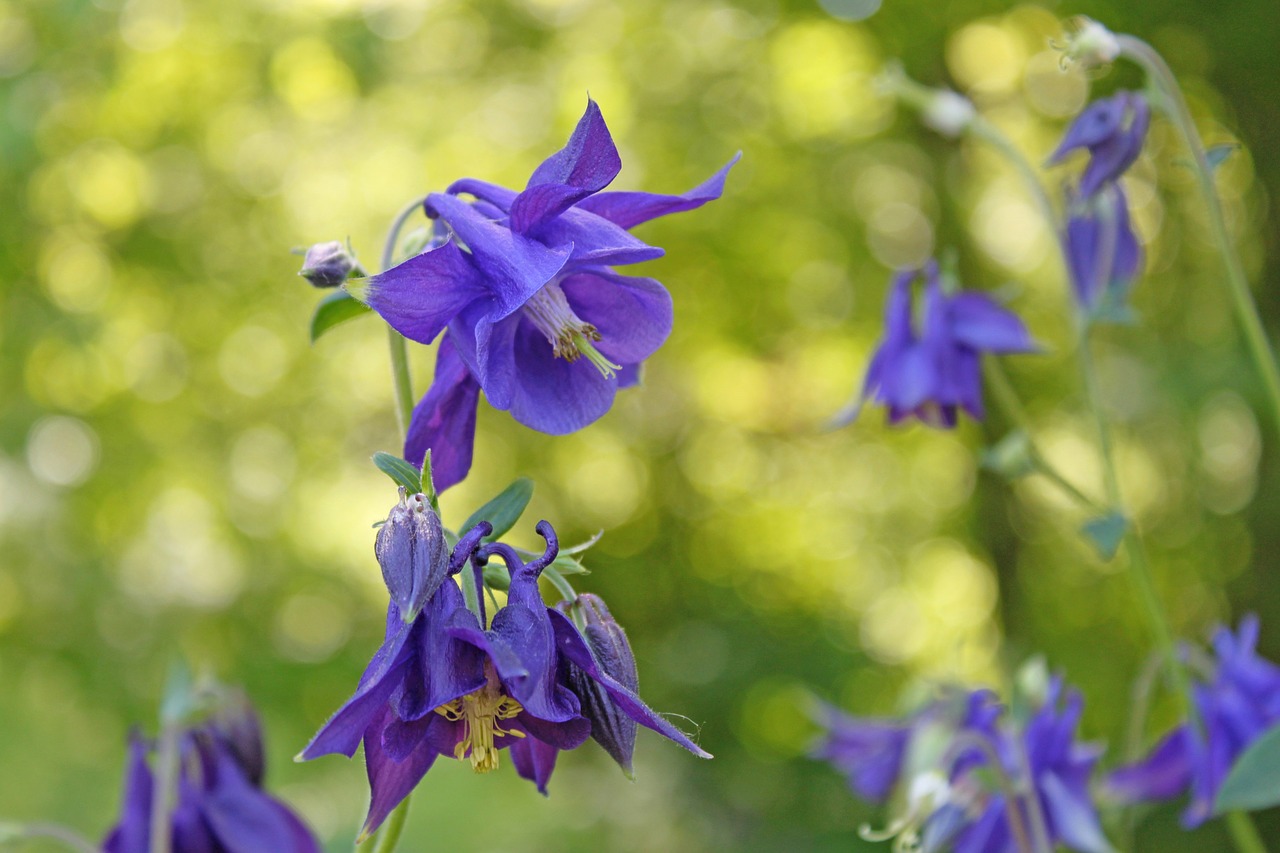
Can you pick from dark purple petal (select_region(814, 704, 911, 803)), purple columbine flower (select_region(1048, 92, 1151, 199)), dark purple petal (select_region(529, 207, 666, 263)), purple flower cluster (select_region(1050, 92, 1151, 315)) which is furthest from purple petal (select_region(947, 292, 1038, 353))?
dark purple petal (select_region(529, 207, 666, 263))

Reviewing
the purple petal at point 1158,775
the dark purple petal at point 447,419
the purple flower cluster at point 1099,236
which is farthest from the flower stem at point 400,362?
the purple petal at point 1158,775

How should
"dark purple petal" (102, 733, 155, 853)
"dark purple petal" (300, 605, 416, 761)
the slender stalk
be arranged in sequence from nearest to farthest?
"dark purple petal" (300, 605, 416, 761)
the slender stalk
"dark purple petal" (102, 733, 155, 853)

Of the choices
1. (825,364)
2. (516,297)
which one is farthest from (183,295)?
(516,297)

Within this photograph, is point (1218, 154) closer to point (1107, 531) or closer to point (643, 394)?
point (1107, 531)

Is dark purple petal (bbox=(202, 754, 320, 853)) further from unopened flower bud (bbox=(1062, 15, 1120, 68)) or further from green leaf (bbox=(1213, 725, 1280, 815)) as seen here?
unopened flower bud (bbox=(1062, 15, 1120, 68))

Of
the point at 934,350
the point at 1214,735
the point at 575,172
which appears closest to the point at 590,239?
the point at 575,172

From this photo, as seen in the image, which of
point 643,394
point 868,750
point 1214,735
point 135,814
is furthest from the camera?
point 643,394

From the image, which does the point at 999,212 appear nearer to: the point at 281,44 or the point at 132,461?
the point at 281,44
